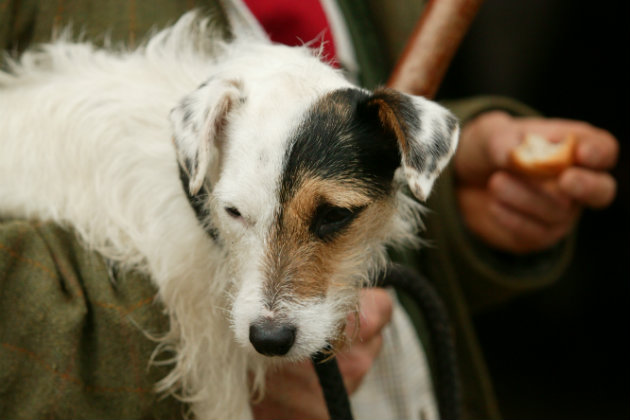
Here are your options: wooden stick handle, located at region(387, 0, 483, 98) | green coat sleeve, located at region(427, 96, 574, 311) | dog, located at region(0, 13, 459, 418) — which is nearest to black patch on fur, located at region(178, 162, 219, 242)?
dog, located at region(0, 13, 459, 418)

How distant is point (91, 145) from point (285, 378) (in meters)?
0.58

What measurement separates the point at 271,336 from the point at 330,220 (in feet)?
0.66

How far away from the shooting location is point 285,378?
3.52 feet

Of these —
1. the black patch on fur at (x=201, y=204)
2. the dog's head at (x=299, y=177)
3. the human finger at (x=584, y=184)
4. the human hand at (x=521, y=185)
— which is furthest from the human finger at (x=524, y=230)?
the black patch on fur at (x=201, y=204)

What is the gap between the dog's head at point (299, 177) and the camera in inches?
32.7

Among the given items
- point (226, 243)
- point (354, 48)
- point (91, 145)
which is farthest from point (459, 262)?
point (91, 145)

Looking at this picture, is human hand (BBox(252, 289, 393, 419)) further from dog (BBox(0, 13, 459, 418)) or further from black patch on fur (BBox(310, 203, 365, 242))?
black patch on fur (BBox(310, 203, 365, 242))

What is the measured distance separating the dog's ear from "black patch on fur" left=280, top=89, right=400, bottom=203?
13 centimetres

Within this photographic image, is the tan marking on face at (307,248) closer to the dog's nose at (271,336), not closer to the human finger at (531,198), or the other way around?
the dog's nose at (271,336)

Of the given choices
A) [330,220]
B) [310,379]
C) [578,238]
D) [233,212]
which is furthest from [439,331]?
[578,238]

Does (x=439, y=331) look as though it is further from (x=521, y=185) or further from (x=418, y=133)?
(x=521, y=185)

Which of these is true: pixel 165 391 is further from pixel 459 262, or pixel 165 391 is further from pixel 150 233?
pixel 459 262

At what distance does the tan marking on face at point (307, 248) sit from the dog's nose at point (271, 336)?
0.03 metres

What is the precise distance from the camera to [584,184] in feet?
4.45
